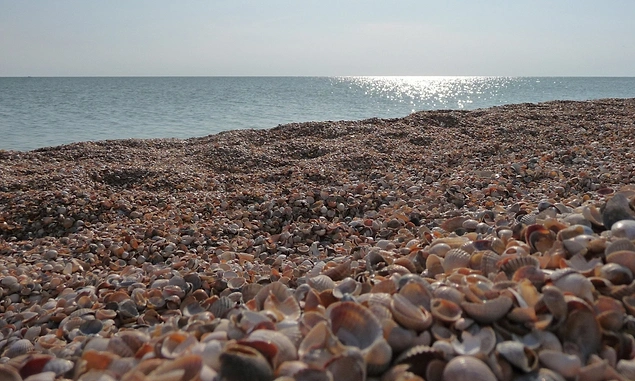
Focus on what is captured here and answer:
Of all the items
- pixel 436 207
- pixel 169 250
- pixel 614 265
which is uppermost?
pixel 614 265

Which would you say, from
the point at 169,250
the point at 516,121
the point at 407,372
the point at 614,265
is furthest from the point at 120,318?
the point at 516,121

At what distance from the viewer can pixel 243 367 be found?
1430mm

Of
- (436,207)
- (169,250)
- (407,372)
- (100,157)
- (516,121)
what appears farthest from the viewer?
(516,121)

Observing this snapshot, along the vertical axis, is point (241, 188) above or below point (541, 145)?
below

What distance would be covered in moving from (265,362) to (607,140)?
7.20m

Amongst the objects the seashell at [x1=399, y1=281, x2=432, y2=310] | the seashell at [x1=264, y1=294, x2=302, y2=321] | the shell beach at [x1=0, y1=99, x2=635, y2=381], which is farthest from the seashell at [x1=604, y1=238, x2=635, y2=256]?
the seashell at [x1=264, y1=294, x2=302, y2=321]

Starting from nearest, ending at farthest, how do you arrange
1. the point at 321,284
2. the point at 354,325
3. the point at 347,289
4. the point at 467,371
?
the point at 467,371
the point at 354,325
the point at 347,289
the point at 321,284

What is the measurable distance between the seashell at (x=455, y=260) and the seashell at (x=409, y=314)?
1.87ft

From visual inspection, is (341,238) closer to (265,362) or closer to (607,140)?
(265,362)

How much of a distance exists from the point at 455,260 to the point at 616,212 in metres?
0.98

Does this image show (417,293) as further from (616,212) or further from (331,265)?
(616,212)

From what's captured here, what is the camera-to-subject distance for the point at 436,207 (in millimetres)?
4328

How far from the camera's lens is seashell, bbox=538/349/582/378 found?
4.72ft

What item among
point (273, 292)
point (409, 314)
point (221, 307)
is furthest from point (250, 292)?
point (409, 314)
